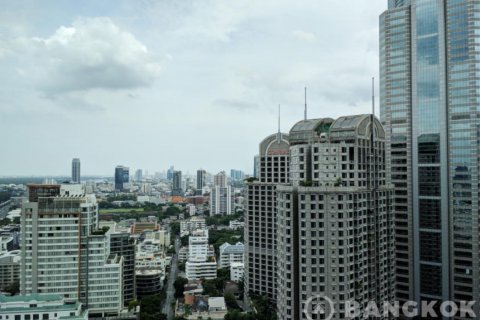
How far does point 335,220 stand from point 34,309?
17449 millimetres

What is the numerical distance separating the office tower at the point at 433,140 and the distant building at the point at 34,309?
859 inches

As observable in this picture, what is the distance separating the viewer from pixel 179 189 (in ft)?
416

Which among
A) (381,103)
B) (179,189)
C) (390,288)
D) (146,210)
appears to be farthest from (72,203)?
(179,189)

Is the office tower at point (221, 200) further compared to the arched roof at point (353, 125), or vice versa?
the office tower at point (221, 200)

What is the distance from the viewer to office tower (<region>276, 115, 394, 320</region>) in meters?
17.9

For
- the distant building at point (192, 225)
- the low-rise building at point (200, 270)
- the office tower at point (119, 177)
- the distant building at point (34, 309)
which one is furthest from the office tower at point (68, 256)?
the office tower at point (119, 177)

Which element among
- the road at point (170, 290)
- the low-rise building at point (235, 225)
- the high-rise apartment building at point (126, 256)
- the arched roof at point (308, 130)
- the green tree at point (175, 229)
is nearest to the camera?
the arched roof at point (308, 130)

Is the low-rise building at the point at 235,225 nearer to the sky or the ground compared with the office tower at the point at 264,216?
nearer to the ground

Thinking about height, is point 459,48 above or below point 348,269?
above

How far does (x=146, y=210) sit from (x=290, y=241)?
75.3 meters

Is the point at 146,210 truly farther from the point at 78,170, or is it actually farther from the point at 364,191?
the point at 364,191

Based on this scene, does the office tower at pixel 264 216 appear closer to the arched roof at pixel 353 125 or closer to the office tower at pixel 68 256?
the office tower at pixel 68 256

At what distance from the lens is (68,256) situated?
2717cm

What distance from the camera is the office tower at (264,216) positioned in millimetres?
31172
